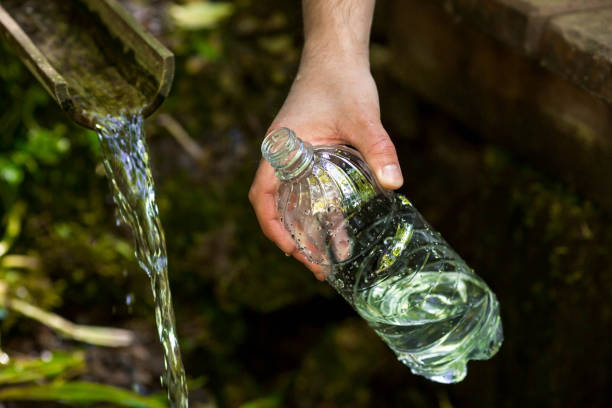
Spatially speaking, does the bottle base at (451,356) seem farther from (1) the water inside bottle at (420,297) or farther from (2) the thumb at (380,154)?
(2) the thumb at (380,154)

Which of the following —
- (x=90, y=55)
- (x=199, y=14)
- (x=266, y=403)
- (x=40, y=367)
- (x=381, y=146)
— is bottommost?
(x=266, y=403)

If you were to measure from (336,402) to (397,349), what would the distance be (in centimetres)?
138

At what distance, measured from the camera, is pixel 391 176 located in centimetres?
166

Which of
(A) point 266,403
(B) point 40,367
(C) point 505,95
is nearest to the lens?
(C) point 505,95

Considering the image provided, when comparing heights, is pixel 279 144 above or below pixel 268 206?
above

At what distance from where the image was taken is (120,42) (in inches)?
84.4

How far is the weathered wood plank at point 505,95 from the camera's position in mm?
2430

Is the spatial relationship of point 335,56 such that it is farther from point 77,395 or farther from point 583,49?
point 77,395

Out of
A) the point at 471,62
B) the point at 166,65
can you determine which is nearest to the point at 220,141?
the point at 471,62

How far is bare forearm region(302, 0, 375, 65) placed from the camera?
1992 millimetres

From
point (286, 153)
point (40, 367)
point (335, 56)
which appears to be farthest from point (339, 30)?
point (40, 367)

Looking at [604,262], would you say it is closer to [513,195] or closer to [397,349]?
[513,195]

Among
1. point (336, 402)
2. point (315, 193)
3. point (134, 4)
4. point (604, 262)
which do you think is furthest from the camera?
point (134, 4)

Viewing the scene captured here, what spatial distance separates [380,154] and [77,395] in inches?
68.3
